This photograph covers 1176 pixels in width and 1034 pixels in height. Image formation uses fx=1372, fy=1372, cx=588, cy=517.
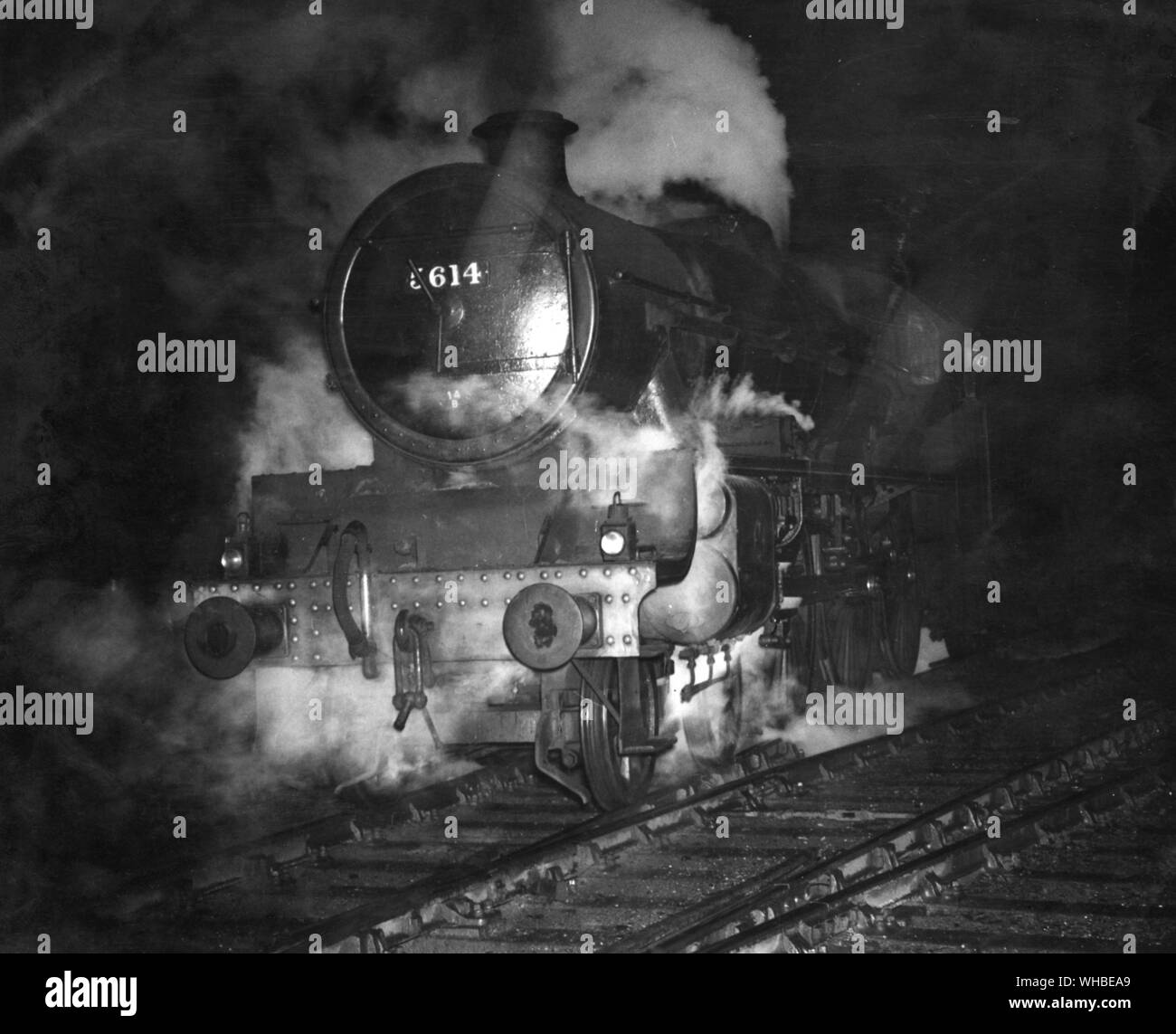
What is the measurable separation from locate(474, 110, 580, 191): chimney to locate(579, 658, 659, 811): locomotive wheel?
1952 mm

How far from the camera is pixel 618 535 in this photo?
196 inches

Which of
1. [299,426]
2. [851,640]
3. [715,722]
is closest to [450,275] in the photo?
[299,426]

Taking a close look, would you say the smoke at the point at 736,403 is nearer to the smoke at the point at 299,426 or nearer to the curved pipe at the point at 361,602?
the smoke at the point at 299,426

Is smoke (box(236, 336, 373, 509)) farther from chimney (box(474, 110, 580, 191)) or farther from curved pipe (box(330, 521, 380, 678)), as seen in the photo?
chimney (box(474, 110, 580, 191))

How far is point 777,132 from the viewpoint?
8281 mm

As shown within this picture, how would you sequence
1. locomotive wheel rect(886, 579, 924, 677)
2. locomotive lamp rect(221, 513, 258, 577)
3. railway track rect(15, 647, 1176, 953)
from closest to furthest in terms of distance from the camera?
railway track rect(15, 647, 1176, 953) < locomotive lamp rect(221, 513, 258, 577) < locomotive wheel rect(886, 579, 924, 677)

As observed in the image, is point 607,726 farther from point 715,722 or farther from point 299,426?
point 299,426

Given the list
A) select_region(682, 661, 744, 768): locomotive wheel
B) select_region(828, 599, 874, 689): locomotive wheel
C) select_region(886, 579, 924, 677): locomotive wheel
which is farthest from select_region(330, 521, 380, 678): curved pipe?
select_region(886, 579, 924, 677): locomotive wheel

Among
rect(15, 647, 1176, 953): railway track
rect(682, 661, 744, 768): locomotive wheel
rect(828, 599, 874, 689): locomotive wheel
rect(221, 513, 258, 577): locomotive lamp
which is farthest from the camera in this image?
rect(828, 599, 874, 689): locomotive wheel

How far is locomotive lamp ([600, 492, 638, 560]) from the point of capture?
4945 millimetres

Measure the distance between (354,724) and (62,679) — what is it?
92.1 inches

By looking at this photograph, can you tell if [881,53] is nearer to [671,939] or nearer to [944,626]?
[944,626]

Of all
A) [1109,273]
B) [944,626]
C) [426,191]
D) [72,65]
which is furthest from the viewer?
[1109,273]
